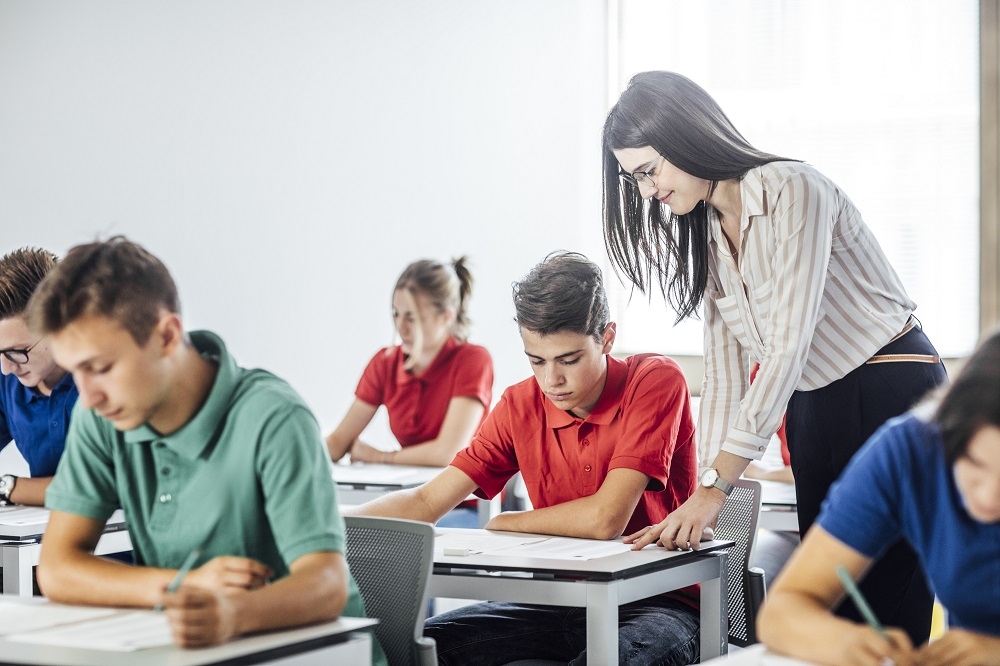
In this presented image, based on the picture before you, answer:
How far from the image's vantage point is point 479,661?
6.71 feet

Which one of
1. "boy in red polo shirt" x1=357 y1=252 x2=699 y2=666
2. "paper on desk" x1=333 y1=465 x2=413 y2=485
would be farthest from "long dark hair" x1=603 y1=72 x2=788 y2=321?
"paper on desk" x1=333 y1=465 x2=413 y2=485

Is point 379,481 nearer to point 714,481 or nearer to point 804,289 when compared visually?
point 714,481

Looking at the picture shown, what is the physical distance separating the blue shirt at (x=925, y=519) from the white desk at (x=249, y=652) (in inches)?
23.1

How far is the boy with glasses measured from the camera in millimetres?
2598

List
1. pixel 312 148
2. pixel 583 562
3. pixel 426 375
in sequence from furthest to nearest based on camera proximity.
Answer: pixel 312 148
pixel 426 375
pixel 583 562

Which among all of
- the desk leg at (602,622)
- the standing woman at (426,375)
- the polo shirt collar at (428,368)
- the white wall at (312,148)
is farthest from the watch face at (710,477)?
the white wall at (312,148)

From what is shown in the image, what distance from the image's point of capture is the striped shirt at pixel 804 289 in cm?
191

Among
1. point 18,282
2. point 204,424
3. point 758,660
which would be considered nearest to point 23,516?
point 18,282

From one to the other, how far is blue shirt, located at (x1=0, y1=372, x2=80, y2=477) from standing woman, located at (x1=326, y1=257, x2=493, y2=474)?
139 cm

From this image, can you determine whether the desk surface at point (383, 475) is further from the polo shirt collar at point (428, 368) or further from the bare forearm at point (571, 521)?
the bare forearm at point (571, 521)

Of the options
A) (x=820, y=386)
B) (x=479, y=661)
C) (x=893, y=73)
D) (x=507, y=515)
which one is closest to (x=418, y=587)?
(x=479, y=661)

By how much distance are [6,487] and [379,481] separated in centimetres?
104

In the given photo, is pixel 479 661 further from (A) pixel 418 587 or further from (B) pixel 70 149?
(B) pixel 70 149

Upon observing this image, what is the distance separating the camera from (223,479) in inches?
60.1
